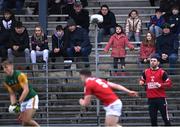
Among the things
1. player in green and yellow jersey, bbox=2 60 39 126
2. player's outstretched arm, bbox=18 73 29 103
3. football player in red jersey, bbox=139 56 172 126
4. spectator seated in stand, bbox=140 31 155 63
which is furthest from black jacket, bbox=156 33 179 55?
player's outstretched arm, bbox=18 73 29 103

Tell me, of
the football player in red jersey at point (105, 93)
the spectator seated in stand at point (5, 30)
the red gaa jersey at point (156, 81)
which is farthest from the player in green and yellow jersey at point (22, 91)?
the spectator seated in stand at point (5, 30)

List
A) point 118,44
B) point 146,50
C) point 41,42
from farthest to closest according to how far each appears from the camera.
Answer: point 41,42, point 118,44, point 146,50

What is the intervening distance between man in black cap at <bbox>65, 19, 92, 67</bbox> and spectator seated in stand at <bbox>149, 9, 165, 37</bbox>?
80.3 inches

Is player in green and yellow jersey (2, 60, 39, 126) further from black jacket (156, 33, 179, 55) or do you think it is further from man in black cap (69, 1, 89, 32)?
man in black cap (69, 1, 89, 32)

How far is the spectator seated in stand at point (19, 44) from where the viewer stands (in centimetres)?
1967

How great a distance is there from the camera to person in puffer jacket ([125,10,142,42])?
2048cm

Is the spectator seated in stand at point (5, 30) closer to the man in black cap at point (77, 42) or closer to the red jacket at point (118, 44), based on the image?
the man in black cap at point (77, 42)

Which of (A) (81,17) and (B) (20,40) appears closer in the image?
(B) (20,40)

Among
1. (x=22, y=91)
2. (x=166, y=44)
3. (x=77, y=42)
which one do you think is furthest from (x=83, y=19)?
(x=22, y=91)

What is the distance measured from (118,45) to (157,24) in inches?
69.1

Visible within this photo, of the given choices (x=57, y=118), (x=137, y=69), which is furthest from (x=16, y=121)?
(x=137, y=69)

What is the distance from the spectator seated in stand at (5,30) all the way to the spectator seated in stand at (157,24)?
4.17 m

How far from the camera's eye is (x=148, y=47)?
19188 millimetres

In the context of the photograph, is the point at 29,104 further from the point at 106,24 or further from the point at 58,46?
the point at 106,24
